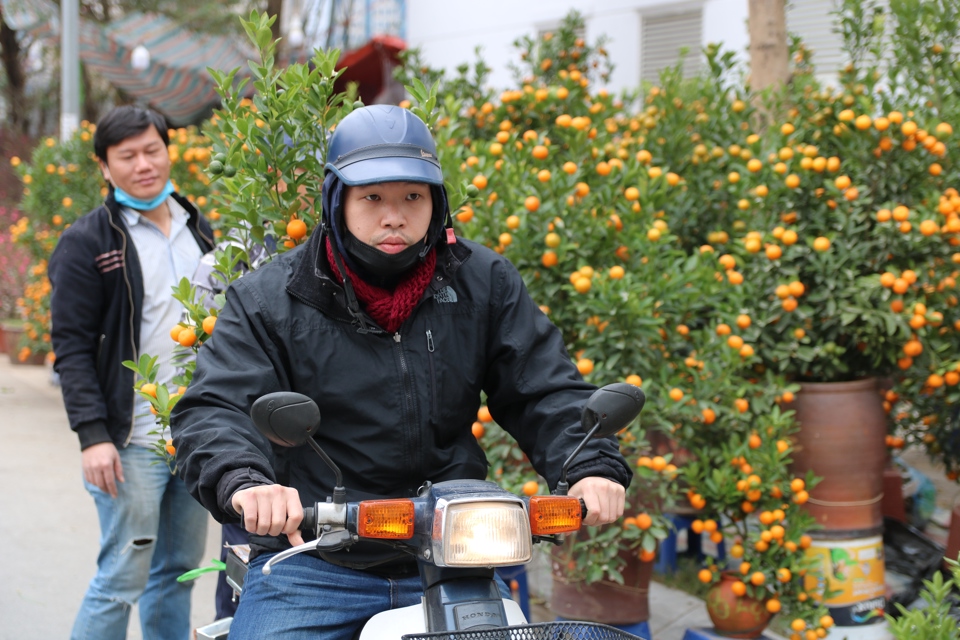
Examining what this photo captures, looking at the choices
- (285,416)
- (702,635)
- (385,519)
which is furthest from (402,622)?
(702,635)

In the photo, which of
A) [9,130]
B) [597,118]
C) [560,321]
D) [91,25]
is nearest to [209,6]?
[91,25]

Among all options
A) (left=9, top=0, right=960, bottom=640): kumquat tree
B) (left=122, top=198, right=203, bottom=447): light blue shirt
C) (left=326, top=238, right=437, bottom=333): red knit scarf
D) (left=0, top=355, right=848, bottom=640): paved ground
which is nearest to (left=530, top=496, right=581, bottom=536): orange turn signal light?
(left=326, top=238, right=437, bottom=333): red knit scarf

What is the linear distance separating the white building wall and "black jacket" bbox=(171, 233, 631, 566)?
286 inches

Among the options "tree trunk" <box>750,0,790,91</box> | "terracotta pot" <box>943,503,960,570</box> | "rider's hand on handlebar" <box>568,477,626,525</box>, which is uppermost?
"tree trunk" <box>750,0,790,91</box>

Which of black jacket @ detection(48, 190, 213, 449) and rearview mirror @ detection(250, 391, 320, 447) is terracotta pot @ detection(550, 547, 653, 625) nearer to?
black jacket @ detection(48, 190, 213, 449)

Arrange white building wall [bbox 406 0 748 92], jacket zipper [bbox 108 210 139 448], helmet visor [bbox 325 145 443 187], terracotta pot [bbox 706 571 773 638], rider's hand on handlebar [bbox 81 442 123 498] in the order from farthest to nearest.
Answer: white building wall [bbox 406 0 748 92], terracotta pot [bbox 706 571 773 638], jacket zipper [bbox 108 210 139 448], rider's hand on handlebar [bbox 81 442 123 498], helmet visor [bbox 325 145 443 187]

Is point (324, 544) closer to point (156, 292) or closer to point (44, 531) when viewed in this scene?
point (156, 292)

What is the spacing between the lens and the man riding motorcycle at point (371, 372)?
203 cm

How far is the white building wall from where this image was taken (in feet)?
31.7

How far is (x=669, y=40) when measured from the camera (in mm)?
10273

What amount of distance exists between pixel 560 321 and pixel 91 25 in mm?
15976

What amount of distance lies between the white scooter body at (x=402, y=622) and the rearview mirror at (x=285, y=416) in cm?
42

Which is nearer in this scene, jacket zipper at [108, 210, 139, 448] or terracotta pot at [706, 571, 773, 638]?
jacket zipper at [108, 210, 139, 448]

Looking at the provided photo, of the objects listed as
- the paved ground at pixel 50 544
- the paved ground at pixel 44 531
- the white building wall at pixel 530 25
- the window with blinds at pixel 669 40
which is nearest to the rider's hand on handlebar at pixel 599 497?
the paved ground at pixel 50 544
